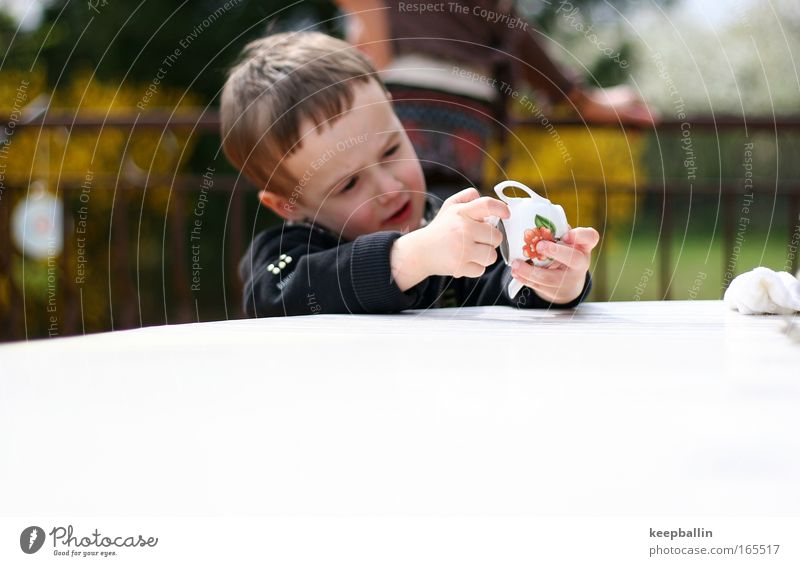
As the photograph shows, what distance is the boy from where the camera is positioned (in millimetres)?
719

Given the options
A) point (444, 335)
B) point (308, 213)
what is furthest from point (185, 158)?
Answer: point (444, 335)

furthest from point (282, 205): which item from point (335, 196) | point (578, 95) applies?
point (578, 95)

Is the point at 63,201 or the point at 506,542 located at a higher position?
the point at 63,201

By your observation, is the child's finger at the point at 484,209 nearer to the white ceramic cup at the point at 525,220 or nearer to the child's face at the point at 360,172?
the white ceramic cup at the point at 525,220

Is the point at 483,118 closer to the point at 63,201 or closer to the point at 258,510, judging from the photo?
the point at 258,510

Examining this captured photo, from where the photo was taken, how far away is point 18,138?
5.91 ft

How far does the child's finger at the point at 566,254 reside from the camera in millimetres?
625

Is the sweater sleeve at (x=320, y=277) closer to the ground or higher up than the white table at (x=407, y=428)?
higher up

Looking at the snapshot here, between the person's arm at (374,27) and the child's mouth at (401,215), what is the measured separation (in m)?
0.24

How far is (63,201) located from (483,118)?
1.23 metres

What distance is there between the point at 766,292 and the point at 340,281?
366 mm

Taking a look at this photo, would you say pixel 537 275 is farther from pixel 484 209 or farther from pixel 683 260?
pixel 683 260

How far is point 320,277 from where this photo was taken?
75 cm

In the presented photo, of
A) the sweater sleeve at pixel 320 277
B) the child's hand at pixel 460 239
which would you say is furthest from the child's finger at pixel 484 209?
the sweater sleeve at pixel 320 277
